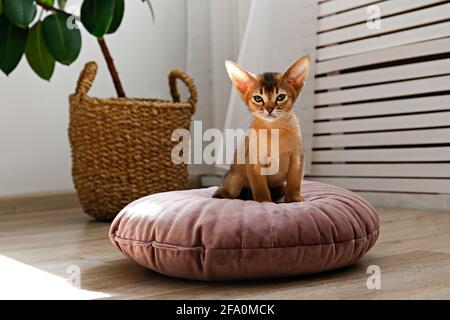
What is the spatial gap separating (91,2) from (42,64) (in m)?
0.25

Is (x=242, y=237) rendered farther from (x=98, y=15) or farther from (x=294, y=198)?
(x=98, y=15)

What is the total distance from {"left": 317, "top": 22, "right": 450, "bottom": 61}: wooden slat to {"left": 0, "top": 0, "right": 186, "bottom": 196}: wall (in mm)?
685

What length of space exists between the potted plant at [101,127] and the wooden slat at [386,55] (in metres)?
0.71

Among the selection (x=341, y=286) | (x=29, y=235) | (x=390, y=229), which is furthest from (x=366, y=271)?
(x=29, y=235)

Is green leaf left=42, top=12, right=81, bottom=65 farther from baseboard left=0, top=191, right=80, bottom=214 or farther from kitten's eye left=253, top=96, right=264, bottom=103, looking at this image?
kitten's eye left=253, top=96, right=264, bottom=103

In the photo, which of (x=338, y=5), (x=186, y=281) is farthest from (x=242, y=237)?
(x=338, y=5)

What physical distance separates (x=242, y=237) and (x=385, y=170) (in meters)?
1.27

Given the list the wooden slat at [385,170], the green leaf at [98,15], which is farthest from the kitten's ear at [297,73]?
the wooden slat at [385,170]

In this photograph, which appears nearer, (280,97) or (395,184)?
(280,97)

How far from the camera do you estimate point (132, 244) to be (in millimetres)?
1060

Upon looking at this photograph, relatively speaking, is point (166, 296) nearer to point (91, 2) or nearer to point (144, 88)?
point (91, 2)

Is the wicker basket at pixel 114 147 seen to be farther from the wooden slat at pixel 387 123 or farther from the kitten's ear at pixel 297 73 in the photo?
the kitten's ear at pixel 297 73

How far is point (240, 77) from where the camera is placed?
1.10 metres

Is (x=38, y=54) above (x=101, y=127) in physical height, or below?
above
